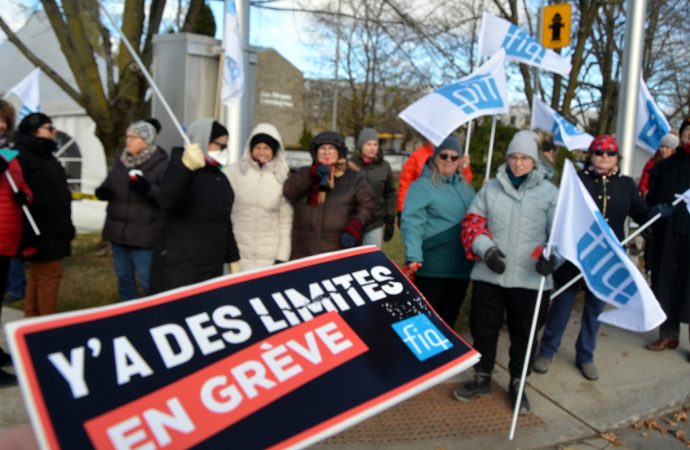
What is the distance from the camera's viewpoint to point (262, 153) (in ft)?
13.4

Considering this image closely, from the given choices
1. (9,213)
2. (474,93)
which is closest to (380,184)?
(474,93)

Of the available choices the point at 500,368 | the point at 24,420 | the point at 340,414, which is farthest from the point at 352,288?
the point at 500,368

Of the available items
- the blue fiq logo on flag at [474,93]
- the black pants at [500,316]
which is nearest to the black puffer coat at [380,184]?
the blue fiq logo on flag at [474,93]

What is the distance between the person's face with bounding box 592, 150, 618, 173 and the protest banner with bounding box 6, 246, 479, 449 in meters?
3.02

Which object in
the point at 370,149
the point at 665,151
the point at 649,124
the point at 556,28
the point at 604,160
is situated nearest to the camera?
the point at 604,160

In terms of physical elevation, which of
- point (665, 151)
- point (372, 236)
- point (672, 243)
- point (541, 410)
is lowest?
point (541, 410)

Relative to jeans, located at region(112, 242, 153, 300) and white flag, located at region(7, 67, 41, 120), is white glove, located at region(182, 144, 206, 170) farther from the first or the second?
white flag, located at region(7, 67, 41, 120)

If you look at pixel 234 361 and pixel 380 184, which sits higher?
pixel 380 184

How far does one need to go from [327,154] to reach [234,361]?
2553 mm

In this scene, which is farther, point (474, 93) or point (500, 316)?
point (474, 93)

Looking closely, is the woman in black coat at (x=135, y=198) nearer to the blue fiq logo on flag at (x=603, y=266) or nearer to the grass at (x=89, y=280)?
the grass at (x=89, y=280)

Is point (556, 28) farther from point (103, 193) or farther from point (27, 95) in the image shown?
point (27, 95)

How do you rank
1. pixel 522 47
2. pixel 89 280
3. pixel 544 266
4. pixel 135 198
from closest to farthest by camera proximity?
pixel 544 266
pixel 135 198
pixel 522 47
pixel 89 280

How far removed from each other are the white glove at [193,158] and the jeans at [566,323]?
3057mm
